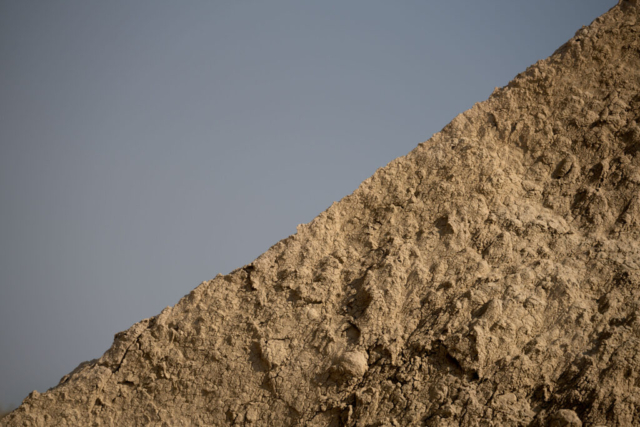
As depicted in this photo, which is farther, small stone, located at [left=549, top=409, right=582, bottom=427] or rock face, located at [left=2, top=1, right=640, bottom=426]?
rock face, located at [left=2, top=1, right=640, bottom=426]

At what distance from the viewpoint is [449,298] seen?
19.3 feet

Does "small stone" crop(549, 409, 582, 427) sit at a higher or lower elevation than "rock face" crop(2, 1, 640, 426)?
lower

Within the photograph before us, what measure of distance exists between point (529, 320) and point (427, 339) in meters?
0.97

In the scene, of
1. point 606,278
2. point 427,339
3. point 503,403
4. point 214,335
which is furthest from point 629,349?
point 214,335

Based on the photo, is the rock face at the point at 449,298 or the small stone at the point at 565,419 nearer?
the small stone at the point at 565,419

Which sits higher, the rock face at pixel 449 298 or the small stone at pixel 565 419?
the rock face at pixel 449 298

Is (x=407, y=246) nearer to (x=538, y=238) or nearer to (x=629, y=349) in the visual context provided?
(x=538, y=238)

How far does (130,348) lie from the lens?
21.1 feet

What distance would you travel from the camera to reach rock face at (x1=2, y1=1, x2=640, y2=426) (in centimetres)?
530

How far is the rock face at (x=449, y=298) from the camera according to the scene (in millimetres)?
5301

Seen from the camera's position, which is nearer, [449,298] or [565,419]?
[565,419]

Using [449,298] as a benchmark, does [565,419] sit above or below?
below

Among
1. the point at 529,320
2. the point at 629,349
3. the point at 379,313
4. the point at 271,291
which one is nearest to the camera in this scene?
the point at 629,349

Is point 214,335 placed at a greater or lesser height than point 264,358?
greater
